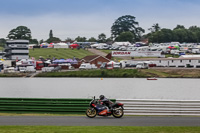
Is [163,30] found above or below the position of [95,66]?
above

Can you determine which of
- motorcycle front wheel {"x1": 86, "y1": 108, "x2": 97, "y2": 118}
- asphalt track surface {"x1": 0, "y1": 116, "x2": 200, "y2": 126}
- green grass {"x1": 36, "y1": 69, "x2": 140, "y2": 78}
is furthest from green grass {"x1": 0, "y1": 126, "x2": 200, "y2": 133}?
green grass {"x1": 36, "y1": 69, "x2": 140, "y2": 78}

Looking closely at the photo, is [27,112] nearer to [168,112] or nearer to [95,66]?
[168,112]

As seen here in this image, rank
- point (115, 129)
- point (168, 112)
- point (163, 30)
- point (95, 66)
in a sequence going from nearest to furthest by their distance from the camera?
point (115, 129) < point (168, 112) < point (95, 66) < point (163, 30)

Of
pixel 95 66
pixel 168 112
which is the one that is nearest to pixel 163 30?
pixel 95 66

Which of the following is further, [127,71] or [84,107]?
[127,71]

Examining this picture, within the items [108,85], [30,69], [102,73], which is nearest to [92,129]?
[108,85]

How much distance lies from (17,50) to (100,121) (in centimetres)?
13679

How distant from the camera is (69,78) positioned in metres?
94.6

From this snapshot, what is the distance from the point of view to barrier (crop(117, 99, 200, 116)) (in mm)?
24234

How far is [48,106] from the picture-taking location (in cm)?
2494

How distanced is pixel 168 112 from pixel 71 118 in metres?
5.49

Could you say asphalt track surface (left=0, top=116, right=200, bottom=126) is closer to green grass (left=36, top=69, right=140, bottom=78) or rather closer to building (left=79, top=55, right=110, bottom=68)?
green grass (left=36, top=69, right=140, bottom=78)

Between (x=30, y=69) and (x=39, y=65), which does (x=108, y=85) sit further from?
(x=39, y=65)

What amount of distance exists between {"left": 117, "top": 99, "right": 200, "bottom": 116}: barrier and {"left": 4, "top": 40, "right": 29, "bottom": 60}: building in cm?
12682
